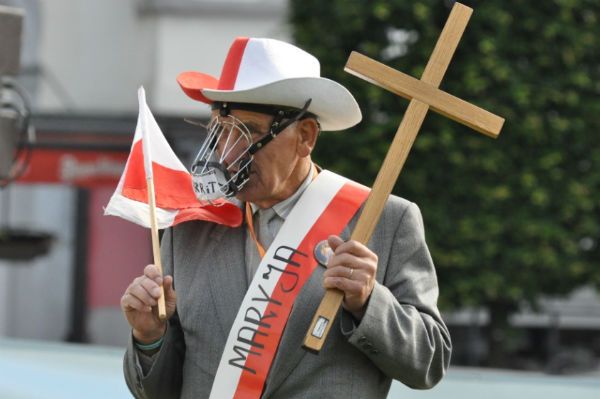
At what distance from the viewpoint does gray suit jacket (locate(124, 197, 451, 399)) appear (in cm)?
293

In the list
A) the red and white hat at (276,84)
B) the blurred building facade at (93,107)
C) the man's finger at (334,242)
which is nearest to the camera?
the man's finger at (334,242)

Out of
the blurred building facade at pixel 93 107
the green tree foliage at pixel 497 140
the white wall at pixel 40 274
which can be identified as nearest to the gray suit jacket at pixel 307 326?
the green tree foliage at pixel 497 140

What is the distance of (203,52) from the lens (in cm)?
1378

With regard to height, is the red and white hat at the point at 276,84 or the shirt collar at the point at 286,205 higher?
the red and white hat at the point at 276,84

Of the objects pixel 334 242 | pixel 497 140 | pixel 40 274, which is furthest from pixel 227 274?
pixel 40 274

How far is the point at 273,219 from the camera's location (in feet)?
10.7

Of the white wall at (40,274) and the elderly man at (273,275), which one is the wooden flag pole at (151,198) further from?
the white wall at (40,274)

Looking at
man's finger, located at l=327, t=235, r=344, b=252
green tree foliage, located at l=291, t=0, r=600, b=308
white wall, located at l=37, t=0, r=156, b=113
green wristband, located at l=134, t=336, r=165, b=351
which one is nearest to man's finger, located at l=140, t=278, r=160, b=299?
green wristband, located at l=134, t=336, r=165, b=351

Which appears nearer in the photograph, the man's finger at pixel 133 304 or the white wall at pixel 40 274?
the man's finger at pixel 133 304

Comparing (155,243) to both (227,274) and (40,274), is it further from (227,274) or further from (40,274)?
(40,274)

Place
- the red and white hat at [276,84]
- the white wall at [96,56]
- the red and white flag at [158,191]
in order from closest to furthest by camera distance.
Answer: the red and white hat at [276,84]
the red and white flag at [158,191]
the white wall at [96,56]

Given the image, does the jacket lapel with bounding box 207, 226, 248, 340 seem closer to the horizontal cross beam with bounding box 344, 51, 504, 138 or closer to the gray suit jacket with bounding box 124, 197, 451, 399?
the gray suit jacket with bounding box 124, 197, 451, 399

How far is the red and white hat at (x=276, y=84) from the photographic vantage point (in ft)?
10.1

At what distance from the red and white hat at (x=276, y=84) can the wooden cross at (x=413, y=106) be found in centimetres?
16
